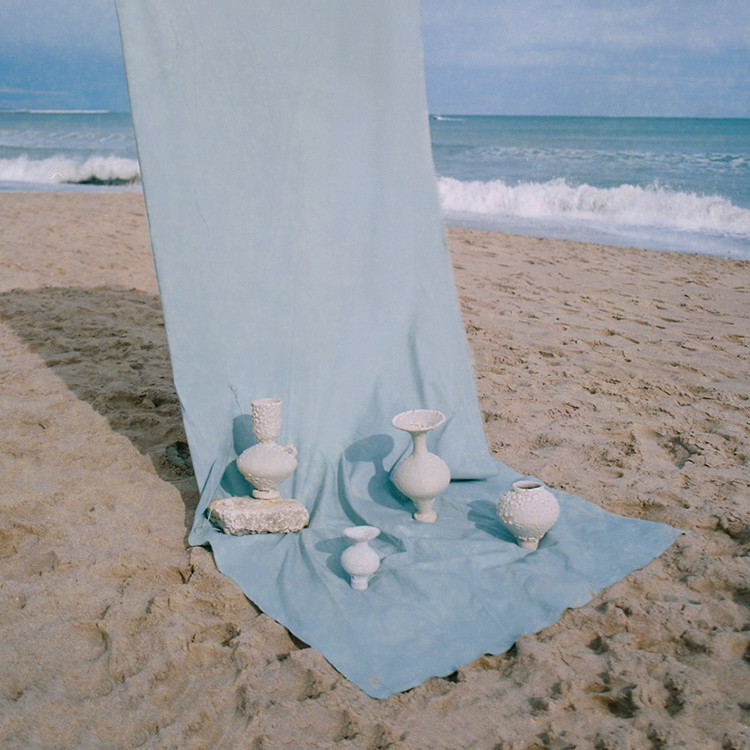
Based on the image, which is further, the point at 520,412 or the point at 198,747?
the point at 520,412

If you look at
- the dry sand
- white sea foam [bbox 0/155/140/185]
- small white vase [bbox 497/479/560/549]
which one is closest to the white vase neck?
small white vase [bbox 497/479/560/549]

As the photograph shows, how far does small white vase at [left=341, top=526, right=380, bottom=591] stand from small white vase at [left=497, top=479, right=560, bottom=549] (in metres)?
0.42

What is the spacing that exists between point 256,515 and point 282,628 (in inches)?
18.3

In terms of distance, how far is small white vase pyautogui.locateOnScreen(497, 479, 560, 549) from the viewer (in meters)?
2.17

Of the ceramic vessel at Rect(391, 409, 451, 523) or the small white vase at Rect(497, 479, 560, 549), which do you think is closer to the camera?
the small white vase at Rect(497, 479, 560, 549)

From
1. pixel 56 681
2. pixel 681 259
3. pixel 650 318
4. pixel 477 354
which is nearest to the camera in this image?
pixel 56 681

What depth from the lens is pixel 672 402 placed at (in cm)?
338

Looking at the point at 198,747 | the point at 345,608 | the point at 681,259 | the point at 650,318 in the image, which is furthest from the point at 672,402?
the point at 681,259

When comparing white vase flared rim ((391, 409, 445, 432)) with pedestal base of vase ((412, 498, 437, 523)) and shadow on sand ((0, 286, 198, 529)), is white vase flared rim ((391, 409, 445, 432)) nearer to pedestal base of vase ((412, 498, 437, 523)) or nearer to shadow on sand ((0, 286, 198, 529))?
pedestal base of vase ((412, 498, 437, 523))

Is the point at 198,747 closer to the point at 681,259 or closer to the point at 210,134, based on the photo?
the point at 210,134

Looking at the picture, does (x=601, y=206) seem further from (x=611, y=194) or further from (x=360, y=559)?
(x=360, y=559)

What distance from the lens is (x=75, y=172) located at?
14.7m

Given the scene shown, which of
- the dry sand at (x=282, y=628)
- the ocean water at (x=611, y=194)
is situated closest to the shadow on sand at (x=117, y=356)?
the dry sand at (x=282, y=628)

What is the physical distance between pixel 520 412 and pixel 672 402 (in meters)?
0.71
